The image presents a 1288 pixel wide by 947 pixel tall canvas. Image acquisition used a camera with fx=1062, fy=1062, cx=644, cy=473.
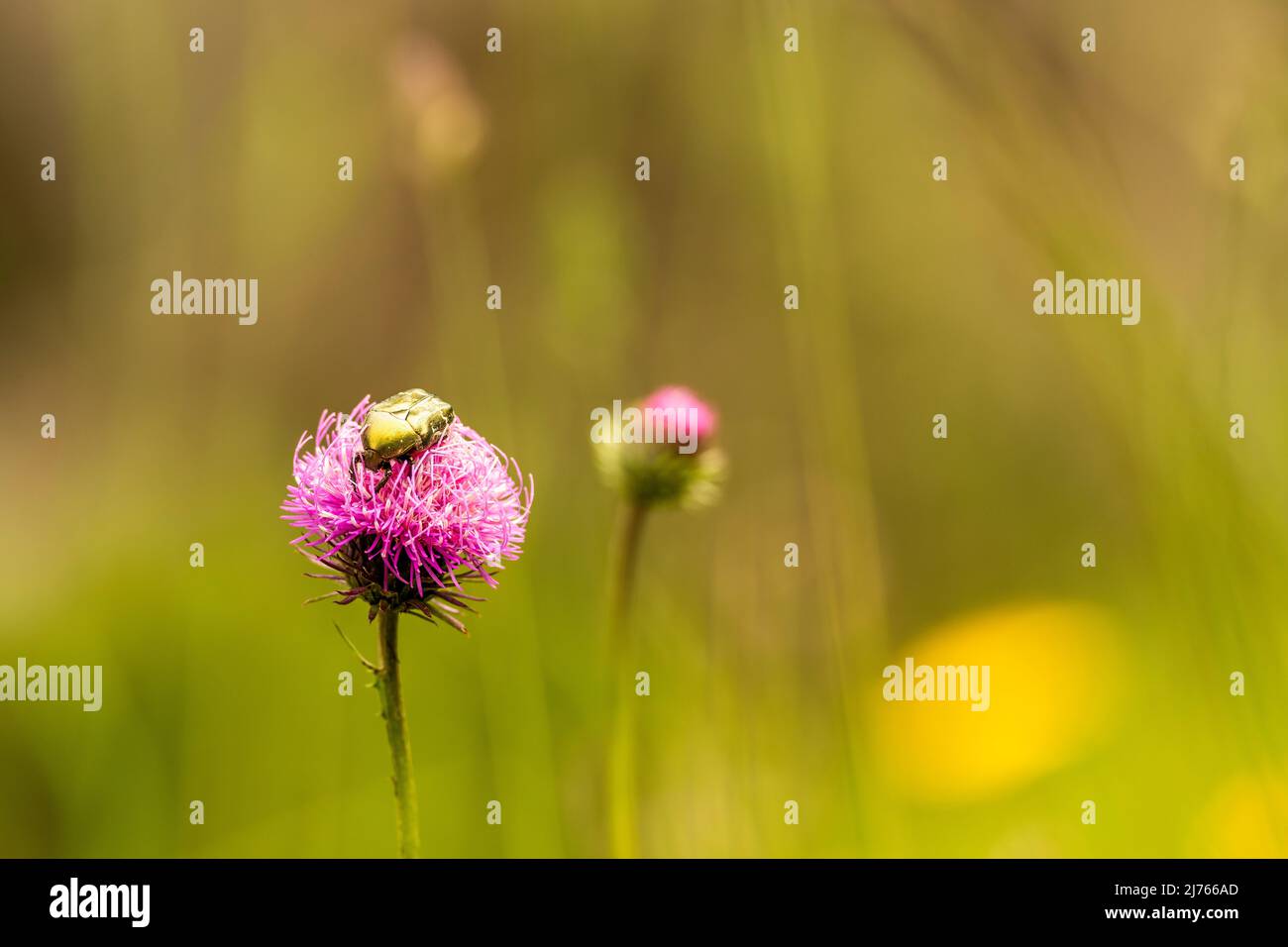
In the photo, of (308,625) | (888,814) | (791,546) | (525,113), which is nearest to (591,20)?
(525,113)

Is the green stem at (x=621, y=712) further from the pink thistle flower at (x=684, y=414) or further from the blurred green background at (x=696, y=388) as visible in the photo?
the pink thistle flower at (x=684, y=414)

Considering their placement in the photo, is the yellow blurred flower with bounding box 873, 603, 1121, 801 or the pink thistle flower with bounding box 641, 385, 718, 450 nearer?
the pink thistle flower with bounding box 641, 385, 718, 450

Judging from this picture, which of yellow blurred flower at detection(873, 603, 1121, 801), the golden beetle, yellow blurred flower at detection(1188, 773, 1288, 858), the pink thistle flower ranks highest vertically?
the pink thistle flower

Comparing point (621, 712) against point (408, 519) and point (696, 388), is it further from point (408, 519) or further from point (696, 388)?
point (696, 388)

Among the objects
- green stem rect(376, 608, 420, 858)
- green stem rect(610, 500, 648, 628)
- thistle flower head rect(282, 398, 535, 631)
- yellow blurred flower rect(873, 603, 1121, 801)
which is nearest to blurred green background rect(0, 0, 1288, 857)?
yellow blurred flower rect(873, 603, 1121, 801)

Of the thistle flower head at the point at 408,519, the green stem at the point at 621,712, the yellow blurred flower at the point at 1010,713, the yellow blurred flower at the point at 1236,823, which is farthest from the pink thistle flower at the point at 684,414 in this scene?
the yellow blurred flower at the point at 1236,823

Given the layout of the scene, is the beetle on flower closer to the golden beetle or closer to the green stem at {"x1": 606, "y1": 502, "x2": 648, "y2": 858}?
the golden beetle

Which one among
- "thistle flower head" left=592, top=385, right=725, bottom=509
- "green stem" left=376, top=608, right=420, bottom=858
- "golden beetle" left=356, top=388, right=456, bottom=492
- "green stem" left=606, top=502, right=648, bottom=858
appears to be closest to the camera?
"green stem" left=376, top=608, right=420, bottom=858

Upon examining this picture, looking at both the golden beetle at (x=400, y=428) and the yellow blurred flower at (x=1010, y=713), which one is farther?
the yellow blurred flower at (x=1010, y=713)
